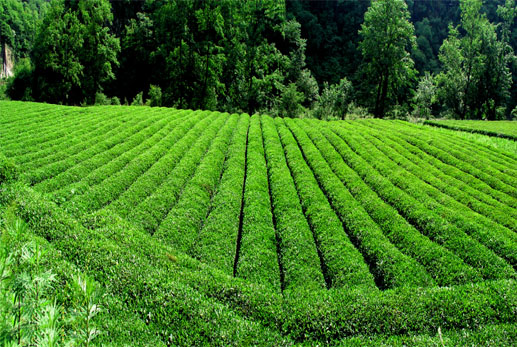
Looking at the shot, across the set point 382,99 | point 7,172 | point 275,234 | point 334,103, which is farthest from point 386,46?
point 7,172

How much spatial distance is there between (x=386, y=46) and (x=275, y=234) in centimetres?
4724

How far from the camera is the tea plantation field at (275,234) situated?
852 cm

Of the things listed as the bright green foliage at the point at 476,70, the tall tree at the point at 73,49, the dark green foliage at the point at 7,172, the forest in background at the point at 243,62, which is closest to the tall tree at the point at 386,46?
the forest in background at the point at 243,62

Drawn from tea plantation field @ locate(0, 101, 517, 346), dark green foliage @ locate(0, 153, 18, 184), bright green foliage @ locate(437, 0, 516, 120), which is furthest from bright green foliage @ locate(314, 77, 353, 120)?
dark green foliage @ locate(0, 153, 18, 184)

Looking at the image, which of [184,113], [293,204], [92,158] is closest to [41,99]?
[184,113]

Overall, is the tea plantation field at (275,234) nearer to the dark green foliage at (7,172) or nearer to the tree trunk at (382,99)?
the dark green foliage at (7,172)

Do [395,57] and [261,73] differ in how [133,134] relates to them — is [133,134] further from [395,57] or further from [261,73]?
[395,57]

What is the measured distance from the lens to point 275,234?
13.3 metres

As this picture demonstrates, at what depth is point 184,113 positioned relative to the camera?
3512 centimetres

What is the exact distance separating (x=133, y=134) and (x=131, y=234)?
1534 centimetres

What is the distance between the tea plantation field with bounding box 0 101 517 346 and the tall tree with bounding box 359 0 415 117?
29.9 m

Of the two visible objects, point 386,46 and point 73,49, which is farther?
point 73,49

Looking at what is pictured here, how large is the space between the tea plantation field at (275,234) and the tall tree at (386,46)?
29.9 metres

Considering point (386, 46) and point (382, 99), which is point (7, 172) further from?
point (386, 46)
